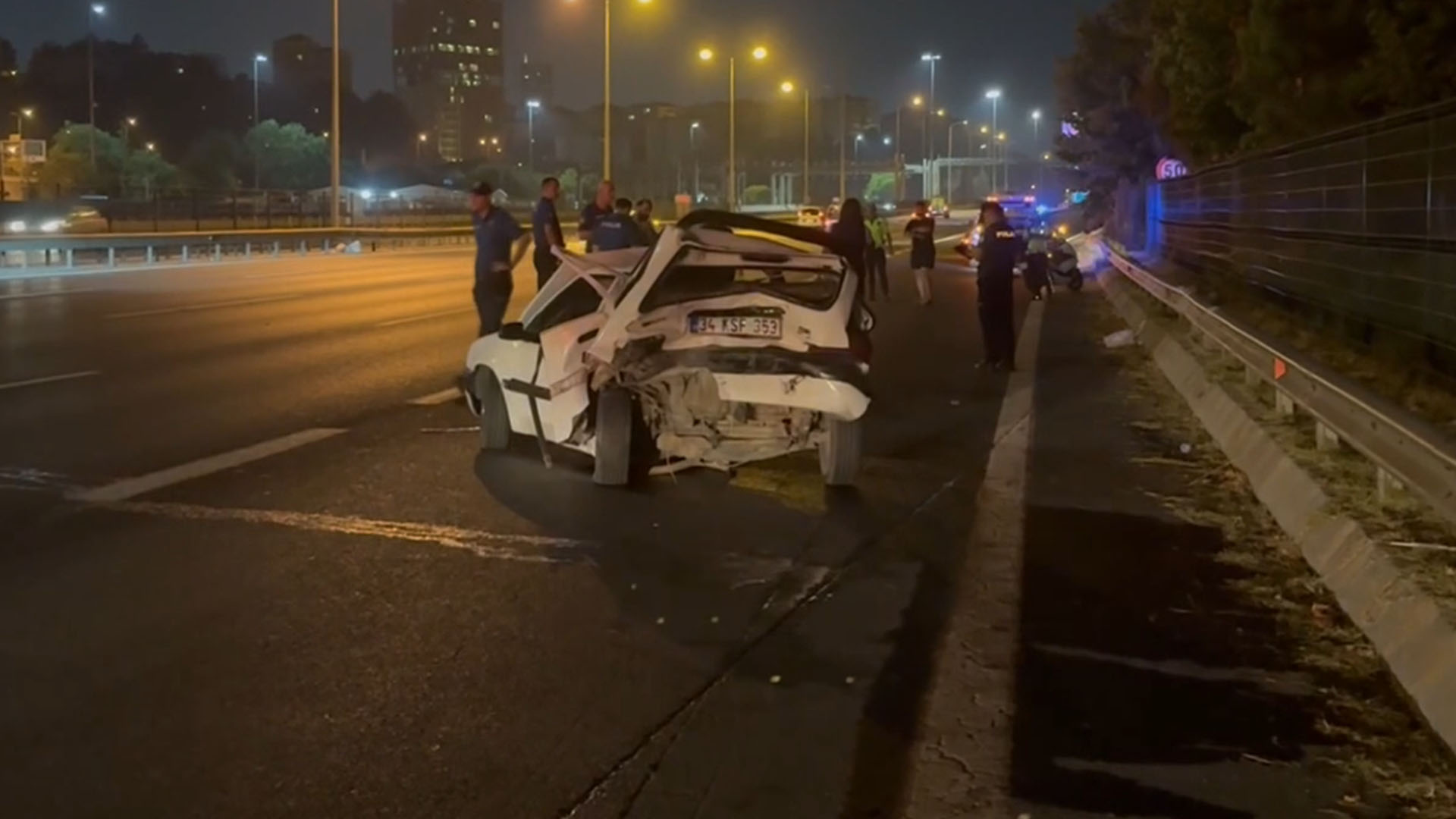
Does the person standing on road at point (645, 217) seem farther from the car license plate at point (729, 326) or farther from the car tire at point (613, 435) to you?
the car license plate at point (729, 326)

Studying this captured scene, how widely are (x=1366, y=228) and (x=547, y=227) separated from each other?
802cm

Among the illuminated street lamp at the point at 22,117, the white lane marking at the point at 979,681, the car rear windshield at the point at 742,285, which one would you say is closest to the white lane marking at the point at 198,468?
the car rear windshield at the point at 742,285

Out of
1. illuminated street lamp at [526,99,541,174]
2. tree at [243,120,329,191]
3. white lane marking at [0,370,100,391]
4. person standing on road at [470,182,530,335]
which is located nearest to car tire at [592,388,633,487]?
person standing on road at [470,182,530,335]

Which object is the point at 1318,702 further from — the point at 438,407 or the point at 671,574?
the point at 438,407

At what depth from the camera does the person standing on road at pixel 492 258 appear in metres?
14.9

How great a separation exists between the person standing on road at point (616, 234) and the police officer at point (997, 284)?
11.8ft

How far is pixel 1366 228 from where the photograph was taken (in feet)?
43.7

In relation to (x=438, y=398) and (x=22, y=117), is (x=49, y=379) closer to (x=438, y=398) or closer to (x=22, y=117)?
(x=438, y=398)

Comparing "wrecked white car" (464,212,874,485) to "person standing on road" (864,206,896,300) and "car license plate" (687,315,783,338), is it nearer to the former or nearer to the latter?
"car license plate" (687,315,783,338)

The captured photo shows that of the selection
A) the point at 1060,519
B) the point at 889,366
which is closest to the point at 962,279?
the point at 889,366

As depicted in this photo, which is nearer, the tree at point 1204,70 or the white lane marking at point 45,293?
the tree at point 1204,70

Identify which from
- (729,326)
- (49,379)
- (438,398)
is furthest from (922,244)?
(729,326)

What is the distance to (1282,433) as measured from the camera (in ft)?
33.9

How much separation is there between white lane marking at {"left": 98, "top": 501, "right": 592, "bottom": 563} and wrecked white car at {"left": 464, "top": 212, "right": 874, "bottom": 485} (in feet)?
5.05
